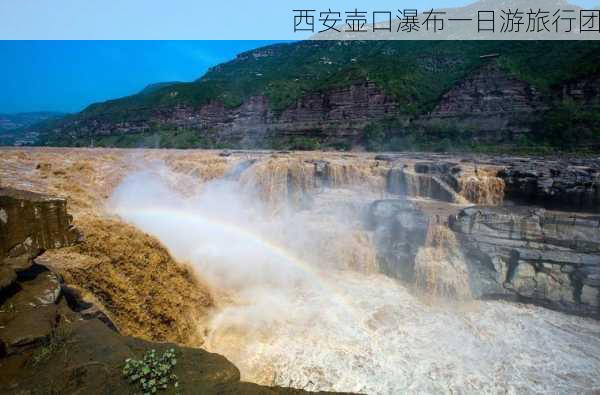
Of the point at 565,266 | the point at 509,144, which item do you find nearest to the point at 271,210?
the point at 565,266

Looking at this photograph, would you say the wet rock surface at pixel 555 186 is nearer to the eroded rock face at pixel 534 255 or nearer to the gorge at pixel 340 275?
the gorge at pixel 340 275

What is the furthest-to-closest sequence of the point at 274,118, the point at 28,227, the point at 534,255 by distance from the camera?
1. the point at 274,118
2. the point at 534,255
3. the point at 28,227

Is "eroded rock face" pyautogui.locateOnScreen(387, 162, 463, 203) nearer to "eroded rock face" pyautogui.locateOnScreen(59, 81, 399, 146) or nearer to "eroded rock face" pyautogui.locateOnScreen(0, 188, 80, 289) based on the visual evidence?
"eroded rock face" pyautogui.locateOnScreen(0, 188, 80, 289)

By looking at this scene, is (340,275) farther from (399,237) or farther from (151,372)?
(151,372)

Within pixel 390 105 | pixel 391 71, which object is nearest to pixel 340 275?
pixel 390 105

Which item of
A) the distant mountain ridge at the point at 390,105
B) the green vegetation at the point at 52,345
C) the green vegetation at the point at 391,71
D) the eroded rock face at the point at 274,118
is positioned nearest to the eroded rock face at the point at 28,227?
the green vegetation at the point at 52,345

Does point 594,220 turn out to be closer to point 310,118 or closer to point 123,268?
point 123,268
